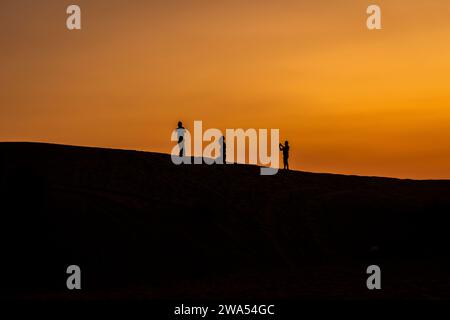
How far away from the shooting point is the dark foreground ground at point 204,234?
26156mm

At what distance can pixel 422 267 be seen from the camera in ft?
95.2

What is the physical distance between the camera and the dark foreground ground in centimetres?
2616

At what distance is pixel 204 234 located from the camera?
32.8m

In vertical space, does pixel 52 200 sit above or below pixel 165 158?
below

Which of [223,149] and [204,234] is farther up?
[223,149]

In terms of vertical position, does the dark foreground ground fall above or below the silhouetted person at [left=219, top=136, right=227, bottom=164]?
below

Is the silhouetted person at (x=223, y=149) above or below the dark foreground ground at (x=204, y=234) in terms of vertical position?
above

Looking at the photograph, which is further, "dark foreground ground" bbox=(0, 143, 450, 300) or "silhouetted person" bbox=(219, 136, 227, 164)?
"silhouetted person" bbox=(219, 136, 227, 164)

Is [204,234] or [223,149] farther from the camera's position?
[223,149]

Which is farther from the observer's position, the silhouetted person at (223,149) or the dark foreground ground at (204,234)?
the silhouetted person at (223,149)

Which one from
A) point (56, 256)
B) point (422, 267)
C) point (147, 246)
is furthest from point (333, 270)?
point (56, 256)
